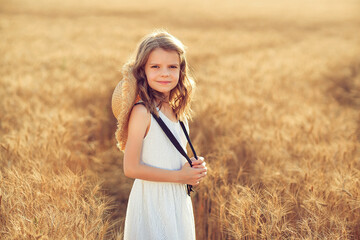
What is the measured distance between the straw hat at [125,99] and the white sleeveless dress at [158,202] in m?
0.12

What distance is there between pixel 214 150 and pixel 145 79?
1.81 meters

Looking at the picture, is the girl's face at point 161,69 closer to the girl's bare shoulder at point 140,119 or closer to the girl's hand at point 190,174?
the girl's bare shoulder at point 140,119

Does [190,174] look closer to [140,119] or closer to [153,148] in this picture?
[153,148]

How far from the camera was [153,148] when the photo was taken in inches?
56.3

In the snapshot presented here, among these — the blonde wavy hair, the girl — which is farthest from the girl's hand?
the blonde wavy hair

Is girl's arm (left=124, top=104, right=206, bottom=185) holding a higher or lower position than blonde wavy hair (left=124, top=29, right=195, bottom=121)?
lower

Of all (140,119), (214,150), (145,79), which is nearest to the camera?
(140,119)

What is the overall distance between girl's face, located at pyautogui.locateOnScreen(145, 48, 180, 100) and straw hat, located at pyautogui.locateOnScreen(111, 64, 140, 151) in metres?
0.09

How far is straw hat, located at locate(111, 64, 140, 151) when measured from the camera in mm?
1376

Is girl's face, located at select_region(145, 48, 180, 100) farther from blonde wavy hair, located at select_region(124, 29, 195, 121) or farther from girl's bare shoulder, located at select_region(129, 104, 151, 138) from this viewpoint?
girl's bare shoulder, located at select_region(129, 104, 151, 138)

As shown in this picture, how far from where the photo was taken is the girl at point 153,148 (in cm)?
138

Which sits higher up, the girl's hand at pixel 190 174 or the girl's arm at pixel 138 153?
the girl's arm at pixel 138 153

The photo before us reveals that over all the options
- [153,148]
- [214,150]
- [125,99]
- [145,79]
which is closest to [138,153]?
[153,148]

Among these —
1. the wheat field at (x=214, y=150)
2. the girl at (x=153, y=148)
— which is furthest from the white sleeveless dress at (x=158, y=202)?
the wheat field at (x=214, y=150)
